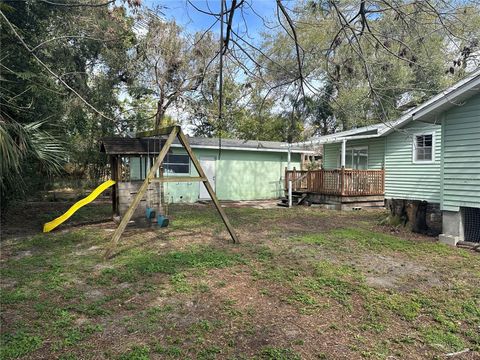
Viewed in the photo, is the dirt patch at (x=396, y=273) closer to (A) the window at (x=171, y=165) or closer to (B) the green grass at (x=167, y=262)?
(B) the green grass at (x=167, y=262)

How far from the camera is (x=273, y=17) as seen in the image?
3.81m

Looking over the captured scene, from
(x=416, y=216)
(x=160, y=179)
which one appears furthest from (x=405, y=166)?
(x=160, y=179)

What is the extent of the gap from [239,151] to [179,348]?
1380 centimetres

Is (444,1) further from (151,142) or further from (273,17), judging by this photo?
(151,142)

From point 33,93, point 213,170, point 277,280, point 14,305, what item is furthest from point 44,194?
point 277,280

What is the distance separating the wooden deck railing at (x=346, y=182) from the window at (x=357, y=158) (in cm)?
138

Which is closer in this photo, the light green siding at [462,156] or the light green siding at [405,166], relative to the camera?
the light green siding at [462,156]

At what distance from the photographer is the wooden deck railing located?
12.9 m

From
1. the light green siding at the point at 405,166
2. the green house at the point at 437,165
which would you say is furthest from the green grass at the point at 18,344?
the light green siding at the point at 405,166

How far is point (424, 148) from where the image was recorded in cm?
1216

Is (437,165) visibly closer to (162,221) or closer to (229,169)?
(229,169)

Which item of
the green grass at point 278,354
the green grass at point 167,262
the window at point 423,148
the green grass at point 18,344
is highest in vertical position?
the window at point 423,148

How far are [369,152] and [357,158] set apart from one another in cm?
84

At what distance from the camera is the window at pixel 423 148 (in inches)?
472
